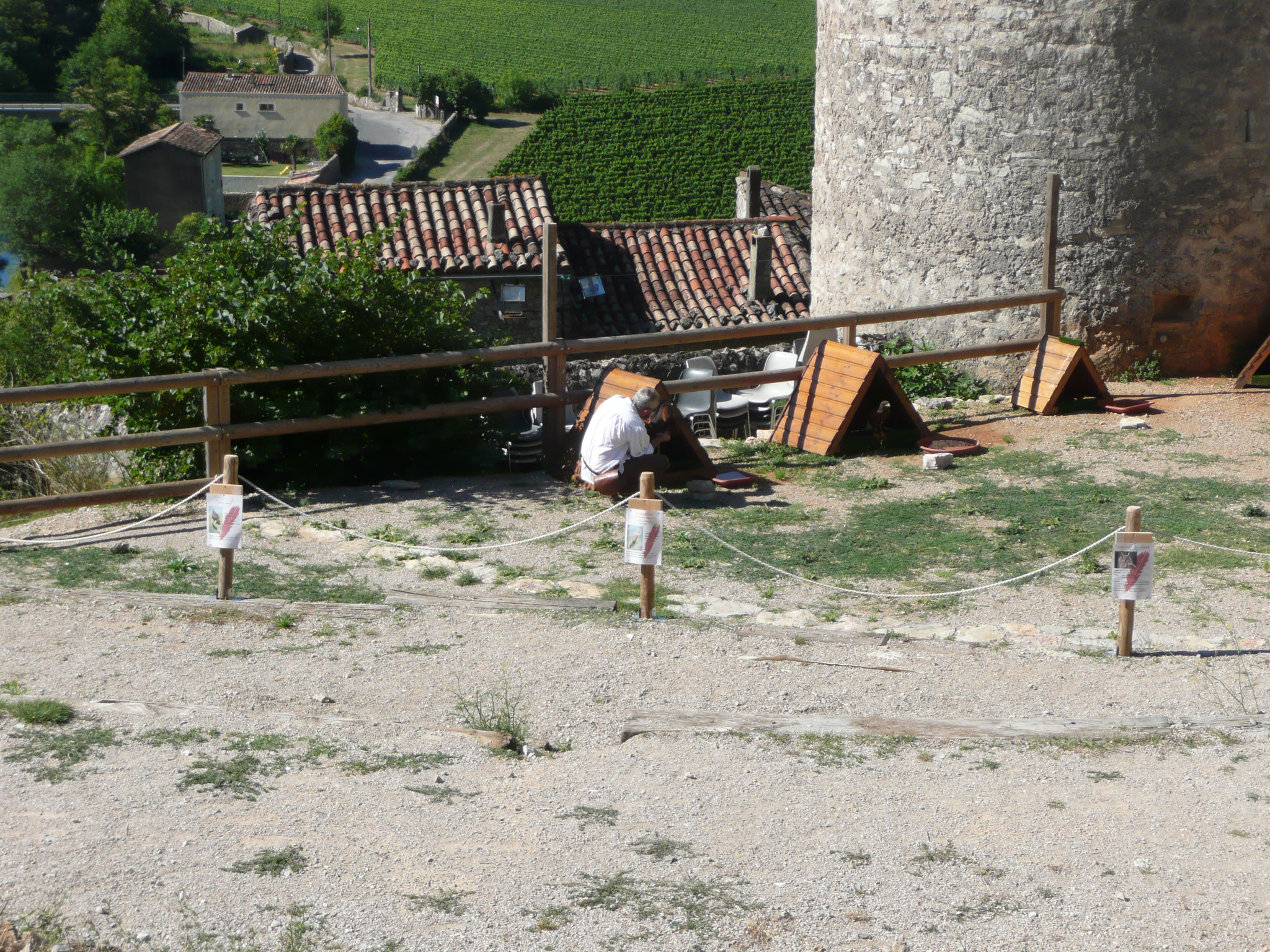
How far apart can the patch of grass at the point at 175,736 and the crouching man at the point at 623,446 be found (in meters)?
4.12

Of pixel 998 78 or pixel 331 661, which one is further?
pixel 998 78

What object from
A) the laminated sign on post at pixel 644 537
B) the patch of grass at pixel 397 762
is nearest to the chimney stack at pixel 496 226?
the laminated sign on post at pixel 644 537

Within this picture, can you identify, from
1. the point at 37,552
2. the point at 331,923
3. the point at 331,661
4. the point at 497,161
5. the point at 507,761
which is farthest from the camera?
the point at 497,161

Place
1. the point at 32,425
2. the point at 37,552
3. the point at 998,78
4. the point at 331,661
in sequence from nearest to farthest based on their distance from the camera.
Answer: the point at 331,661
the point at 37,552
the point at 32,425
the point at 998,78

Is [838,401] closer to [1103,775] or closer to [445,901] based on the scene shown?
[1103,775]

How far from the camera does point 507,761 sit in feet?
18.1

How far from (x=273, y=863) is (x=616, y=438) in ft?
16.6

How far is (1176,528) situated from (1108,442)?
7.63 feet

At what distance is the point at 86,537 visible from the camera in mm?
8531

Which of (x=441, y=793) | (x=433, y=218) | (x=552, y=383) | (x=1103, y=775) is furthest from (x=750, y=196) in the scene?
(x=441, y=793)

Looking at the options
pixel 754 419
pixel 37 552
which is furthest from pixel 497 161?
pixel 37 552

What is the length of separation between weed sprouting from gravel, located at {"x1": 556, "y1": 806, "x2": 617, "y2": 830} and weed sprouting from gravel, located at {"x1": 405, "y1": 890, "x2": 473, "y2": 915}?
0.62 meters

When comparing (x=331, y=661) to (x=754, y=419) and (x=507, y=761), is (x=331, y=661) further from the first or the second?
(x=754, y=419)

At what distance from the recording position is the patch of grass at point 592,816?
4988 millimetres
